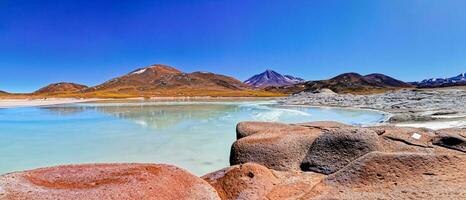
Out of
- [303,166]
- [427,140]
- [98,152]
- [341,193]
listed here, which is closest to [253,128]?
[303,166]

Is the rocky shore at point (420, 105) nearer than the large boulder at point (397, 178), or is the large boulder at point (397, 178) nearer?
the large boulder at point (397, 178)

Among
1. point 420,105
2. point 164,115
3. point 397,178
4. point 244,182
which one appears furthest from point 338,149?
point 420,105

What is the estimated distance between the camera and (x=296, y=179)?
5.46 meters

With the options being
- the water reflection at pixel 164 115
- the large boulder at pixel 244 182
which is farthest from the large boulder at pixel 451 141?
the water reflection at pixel 164 115

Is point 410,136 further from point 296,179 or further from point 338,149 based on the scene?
point 296,179

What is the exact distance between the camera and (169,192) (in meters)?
3.93

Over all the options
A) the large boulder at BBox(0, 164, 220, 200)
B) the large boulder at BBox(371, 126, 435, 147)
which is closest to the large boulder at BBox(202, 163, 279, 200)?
the large boulder at BBox(0, 164, 220, 200)

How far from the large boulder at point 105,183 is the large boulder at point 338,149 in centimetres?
259

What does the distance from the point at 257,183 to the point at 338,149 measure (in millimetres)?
2094

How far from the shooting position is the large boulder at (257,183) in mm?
4742

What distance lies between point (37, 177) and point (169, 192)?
1700mm

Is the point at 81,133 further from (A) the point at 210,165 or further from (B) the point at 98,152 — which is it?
(A) the point at 210,165

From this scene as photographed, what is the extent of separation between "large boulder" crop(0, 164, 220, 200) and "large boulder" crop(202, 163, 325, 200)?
23.1 inches

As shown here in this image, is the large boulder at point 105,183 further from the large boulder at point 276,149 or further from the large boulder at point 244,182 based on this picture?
the large boulder at point 276,149
